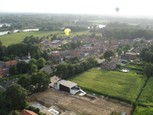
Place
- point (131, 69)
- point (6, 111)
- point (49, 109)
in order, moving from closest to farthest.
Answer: point (6, 111), point (49, 109), point (131, 69)

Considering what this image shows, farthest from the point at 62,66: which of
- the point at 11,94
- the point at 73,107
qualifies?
the point at 11,94

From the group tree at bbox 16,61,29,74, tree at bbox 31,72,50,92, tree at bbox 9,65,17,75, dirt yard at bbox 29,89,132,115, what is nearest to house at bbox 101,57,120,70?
dirt yard at bbox 29,89,132,115

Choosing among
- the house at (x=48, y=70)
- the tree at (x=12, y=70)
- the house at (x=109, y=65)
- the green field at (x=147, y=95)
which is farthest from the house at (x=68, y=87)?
the house at (x=109, y=65)

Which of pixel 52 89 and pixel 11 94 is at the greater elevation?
pixel 11 94

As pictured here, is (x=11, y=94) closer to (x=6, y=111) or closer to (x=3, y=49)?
(x=6, y=111)

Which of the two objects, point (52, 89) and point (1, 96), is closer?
point (1, 96)

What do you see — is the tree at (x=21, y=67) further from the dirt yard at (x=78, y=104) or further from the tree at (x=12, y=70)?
the dirt yard at (x=78, y=104)

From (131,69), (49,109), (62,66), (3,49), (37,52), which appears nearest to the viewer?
(49,109)
